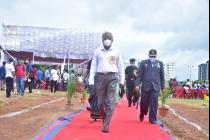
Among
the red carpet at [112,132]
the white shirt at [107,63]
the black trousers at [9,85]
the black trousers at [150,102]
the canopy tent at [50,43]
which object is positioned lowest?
the red carpet at [112,132]

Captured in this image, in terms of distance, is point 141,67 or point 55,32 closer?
point 141,67

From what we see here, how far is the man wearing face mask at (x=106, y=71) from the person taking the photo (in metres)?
9.54

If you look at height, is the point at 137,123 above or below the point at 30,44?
below

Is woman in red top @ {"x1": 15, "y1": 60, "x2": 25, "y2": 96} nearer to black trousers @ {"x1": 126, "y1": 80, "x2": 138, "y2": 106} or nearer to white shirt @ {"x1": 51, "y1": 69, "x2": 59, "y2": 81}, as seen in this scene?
black trousers @ {"x1": 126, "y1": 80, "x2": 138, "y2": 106}

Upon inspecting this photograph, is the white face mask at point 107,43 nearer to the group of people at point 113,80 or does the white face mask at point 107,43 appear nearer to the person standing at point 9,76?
the group of people at point 113,80

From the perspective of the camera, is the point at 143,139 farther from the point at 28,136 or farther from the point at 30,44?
the point at 30,44

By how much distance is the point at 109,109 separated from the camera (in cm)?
927

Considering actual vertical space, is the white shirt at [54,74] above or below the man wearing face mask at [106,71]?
above

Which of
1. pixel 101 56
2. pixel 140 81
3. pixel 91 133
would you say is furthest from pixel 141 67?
pixel 91 133

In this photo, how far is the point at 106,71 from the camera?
9.55 meters

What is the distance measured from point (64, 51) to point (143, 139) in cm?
3367

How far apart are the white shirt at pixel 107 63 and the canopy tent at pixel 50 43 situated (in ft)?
103

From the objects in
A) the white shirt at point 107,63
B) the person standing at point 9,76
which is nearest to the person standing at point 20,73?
the person standing at point 9,76

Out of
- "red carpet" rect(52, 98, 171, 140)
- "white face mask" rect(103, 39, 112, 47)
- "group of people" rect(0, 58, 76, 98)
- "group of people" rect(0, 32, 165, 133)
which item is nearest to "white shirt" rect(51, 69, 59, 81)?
"group of people" rect(0, 58, 76, 98)
